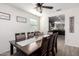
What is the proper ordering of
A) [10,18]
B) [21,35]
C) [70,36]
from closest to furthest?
[21,35] → [10,18] → [70,36]

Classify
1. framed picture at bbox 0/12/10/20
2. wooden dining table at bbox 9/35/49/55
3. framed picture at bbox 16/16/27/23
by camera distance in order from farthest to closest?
framed picture at bbox 16/16/27/23
framed picture at bbox 0/12/10/20
wooden dining table at bbox 9/35/49/55

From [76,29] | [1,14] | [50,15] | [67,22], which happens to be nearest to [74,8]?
[67,22]

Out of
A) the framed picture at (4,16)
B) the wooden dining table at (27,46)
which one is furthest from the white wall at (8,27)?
the wooden dining table at (27,46)

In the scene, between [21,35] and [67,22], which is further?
[67,22]

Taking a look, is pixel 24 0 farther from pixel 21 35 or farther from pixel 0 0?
pixel 21 35

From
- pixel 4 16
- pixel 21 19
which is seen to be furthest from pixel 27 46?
pixel 21 19

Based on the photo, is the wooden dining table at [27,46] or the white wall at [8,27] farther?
the white wall at [8,27]

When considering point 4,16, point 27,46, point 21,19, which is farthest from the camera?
point 21,19

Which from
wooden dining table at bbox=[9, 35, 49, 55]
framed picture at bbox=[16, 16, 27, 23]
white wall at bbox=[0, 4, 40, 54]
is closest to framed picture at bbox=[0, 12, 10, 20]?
white wall at bbox=[0, 4, 40, 54]

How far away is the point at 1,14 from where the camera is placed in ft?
8.45

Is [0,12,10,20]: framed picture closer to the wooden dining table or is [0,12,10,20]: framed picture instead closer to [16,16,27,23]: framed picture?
[16,16,27,23]: framed picture

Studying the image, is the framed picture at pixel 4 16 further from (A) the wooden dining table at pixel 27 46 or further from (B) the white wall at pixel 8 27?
(A) the wooden dining table at pixel 27 46

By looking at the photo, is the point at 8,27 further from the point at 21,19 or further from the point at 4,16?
the point at 21,19

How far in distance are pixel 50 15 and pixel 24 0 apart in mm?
3436
